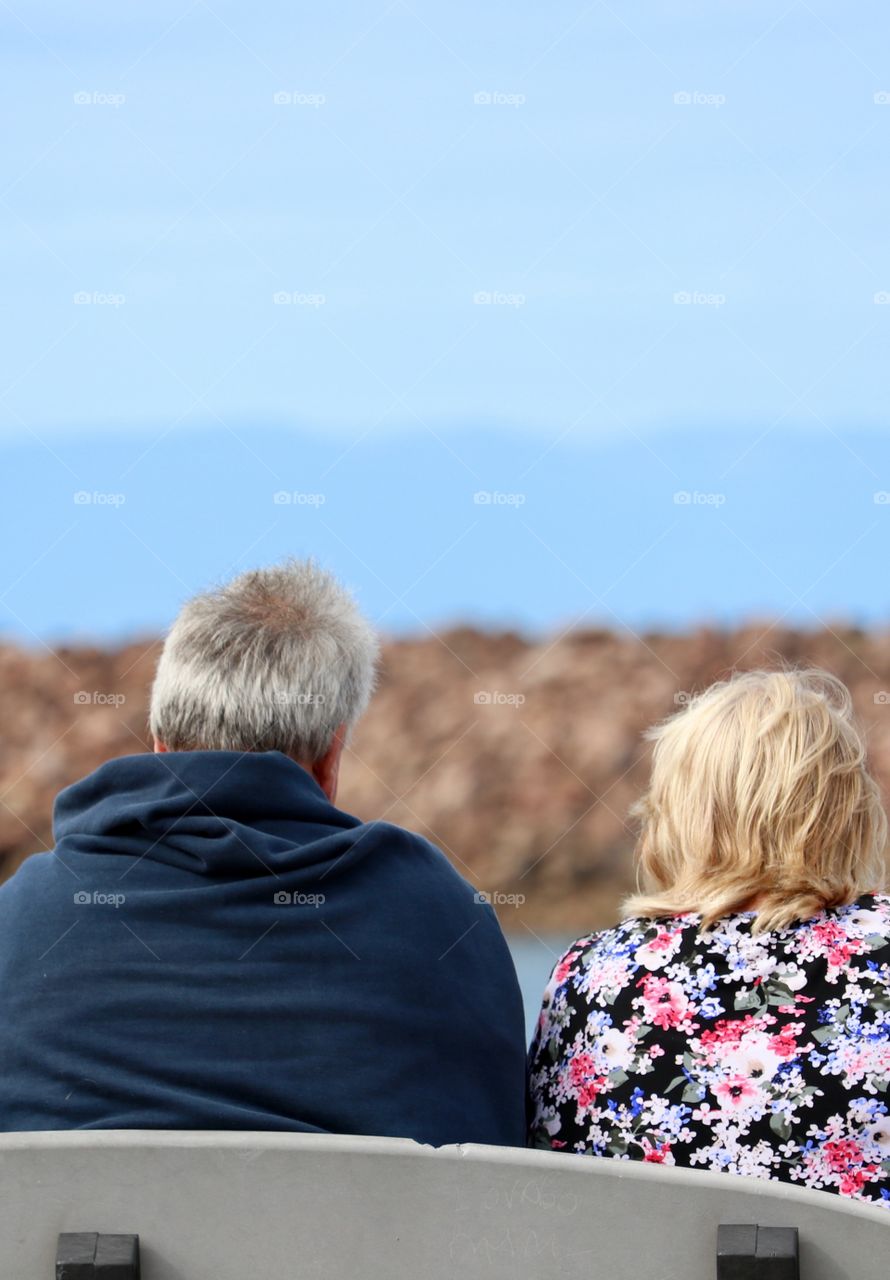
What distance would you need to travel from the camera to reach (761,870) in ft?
4.63

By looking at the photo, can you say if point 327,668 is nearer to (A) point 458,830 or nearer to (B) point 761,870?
(B) point 761,870

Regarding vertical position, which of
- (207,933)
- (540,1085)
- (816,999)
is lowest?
(540,1085)

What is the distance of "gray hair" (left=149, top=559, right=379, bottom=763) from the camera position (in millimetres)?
1434

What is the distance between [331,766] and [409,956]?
0.25 meters

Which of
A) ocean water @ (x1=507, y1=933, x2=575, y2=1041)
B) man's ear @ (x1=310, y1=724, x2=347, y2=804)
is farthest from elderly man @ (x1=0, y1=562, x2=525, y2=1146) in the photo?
ocean water @ (x1=507, y1=933, x2=575, y2=1041)

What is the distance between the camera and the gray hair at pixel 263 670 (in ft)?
4.70

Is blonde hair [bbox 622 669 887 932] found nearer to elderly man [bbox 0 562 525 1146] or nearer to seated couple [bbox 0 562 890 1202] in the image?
seated couple [bbox 0 562 890 1202]

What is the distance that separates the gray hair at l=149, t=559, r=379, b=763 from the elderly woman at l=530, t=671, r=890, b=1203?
0.97ft

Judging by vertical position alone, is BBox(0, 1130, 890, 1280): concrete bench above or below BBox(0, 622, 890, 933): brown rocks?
above

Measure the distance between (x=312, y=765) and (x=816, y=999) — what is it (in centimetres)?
47

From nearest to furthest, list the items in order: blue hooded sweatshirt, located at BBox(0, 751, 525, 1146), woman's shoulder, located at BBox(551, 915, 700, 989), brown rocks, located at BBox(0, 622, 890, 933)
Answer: blue hooded sweatshirt, located at BBox(0, 751, 525, 1146)
woman's shoulder, located at BBox(551, 915, 700, 989)
brown rocks, located at BBox(0, 622, 890, 933)

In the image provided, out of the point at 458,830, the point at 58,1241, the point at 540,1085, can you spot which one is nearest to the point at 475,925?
the point at 540,1085

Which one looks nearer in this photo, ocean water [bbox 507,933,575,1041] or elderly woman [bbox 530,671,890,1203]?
elderly woman [bbox 530,671,890,1203]

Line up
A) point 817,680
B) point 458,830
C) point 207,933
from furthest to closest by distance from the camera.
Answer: point 458,830 < point 817,680 < point 207,933
